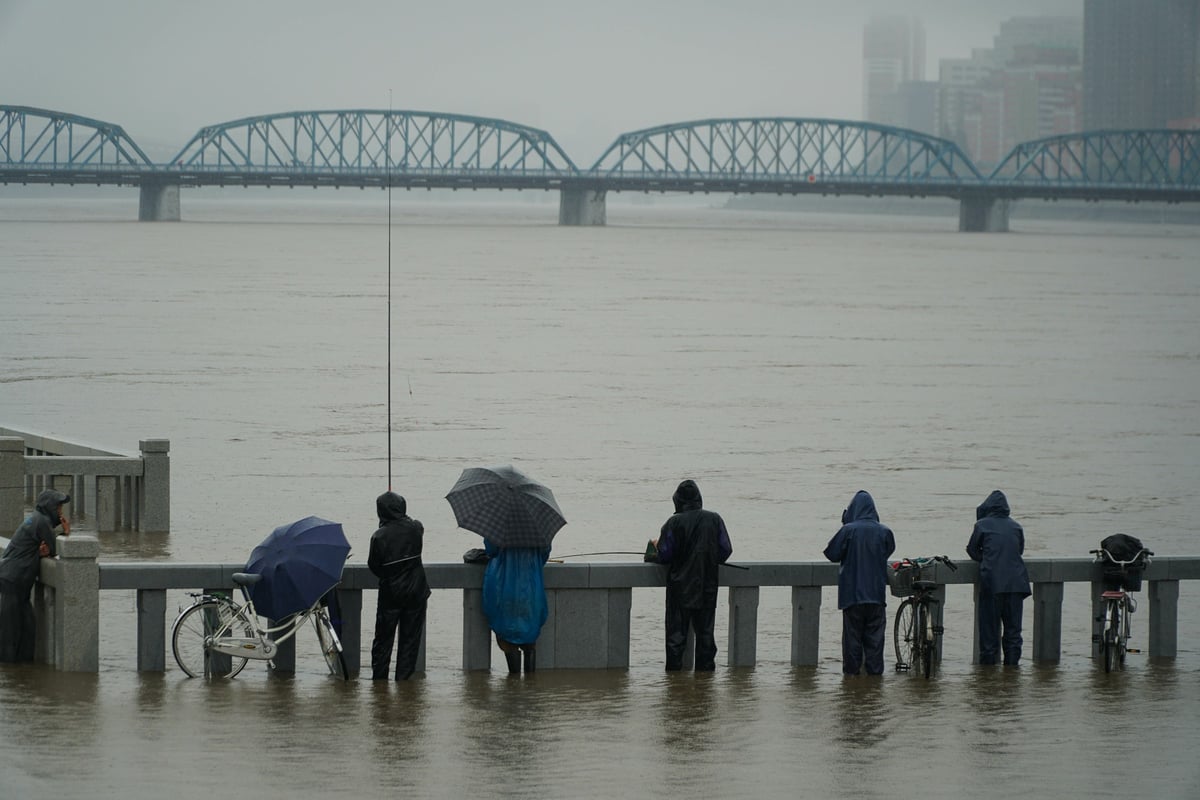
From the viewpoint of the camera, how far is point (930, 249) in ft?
430

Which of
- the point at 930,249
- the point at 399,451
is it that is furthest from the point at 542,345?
the point at 930,249

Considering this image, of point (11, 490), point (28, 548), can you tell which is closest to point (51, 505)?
point (28, 548)

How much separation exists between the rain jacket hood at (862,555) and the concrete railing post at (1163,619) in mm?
2208

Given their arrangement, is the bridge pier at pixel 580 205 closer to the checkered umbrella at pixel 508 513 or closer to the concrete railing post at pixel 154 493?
the concrete railing post at pixel 154 493

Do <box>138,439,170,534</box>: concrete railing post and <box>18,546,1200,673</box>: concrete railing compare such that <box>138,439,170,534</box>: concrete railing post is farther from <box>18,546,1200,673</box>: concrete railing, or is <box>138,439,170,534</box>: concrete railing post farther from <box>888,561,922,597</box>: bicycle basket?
<box>888,561,922,597</box>: bicycle basket

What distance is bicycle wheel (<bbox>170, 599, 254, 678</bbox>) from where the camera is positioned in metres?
10.5

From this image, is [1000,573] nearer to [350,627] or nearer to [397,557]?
[397,557]

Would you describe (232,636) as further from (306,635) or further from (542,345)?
(542,345)

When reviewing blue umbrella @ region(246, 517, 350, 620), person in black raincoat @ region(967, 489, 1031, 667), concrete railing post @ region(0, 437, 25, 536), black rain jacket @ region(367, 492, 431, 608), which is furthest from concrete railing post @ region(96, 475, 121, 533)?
person in black raincoat @ region(967, 489, 1031, 667)

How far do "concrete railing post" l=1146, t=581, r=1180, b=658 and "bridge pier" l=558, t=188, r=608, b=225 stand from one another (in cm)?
16471

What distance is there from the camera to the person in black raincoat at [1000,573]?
11336 mm

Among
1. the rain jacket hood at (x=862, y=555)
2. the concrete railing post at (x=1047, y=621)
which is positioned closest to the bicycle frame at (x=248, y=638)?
the rain jacket hood at (x=862, y=555)

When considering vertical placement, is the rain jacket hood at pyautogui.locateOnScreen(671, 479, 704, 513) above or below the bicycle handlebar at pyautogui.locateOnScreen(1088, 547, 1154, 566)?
above

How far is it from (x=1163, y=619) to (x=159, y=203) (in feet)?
536
